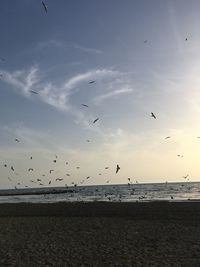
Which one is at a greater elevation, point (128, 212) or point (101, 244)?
point (128, 212)

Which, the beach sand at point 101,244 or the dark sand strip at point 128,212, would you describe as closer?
the beach sand at point 101,244

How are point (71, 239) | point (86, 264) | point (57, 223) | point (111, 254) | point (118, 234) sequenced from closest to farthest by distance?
point (86, 264) → point (111, 254) → point (71, 239) → point (118, 234) → point (57, 223)

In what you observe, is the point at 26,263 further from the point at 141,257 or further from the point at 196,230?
the point at 196,230

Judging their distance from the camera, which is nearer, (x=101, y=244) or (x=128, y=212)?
(x=101, y=244)

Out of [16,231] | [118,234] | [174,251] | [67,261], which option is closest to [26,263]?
[67,261]

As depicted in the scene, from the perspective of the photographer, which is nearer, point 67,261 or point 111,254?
point 67,261

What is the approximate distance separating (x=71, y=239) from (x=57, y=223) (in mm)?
8371

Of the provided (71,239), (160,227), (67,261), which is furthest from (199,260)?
(160,227)

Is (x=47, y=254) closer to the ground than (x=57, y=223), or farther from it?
closer to the ground

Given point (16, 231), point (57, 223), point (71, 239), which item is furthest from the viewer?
point (57, 223)

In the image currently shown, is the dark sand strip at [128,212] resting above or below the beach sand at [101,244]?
above

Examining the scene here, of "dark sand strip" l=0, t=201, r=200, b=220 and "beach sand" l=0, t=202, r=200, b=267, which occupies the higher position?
"dark sand strip" l=0, t=201, r=200, b=220

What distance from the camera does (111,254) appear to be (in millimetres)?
17469

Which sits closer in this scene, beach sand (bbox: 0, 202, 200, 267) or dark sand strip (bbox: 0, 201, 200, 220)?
beach sand (bbox: 0, 202, 200, 267)
